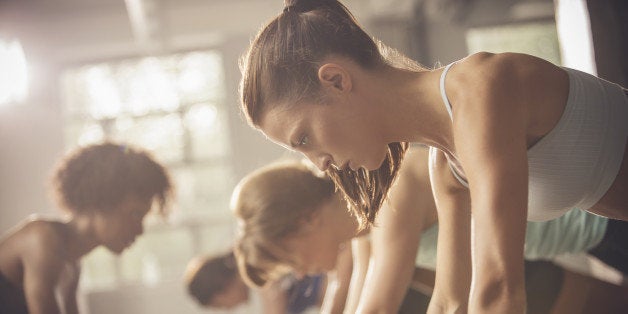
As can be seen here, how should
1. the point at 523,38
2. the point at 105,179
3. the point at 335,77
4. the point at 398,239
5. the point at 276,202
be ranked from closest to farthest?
the point at 335,77 < the point at 398,239 < the point at 276,202 < the point at 105,179 < the point at 523,38

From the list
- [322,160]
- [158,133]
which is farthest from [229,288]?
[158,133]

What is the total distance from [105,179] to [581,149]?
1.19 meters

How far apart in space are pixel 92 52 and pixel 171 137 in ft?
2.37

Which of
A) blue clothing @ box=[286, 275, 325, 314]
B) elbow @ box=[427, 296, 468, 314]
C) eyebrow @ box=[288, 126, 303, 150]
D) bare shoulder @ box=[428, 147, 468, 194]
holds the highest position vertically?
eyebrow @ box=[288, 126, 303, 150]

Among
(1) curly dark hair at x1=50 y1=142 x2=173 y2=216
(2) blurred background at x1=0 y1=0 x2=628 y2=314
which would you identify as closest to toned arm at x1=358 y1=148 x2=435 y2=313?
(1) curly dark hair at x1=50 y1=142 x2=173 y2=216

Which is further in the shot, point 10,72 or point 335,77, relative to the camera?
point 10,72

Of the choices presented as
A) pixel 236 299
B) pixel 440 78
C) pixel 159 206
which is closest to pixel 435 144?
pixel 440 78

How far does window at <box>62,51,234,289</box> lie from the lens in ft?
14.1

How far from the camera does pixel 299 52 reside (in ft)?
2.36

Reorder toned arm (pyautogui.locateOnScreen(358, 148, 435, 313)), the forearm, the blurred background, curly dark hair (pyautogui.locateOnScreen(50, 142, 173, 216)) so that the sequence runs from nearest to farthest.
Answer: the forearm < toned arm (pyautogui.locateOnScreen(358, 148, 435, 313)) < curly dark hair (pyautogui.locateOnScreen(50, 142, 173, 216)) < the blurred background

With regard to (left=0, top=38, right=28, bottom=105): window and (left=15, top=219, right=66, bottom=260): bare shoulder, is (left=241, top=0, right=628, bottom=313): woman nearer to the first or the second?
(left=15, top=219, right=66, bottom=260): bare shoulder

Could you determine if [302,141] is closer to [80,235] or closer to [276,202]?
[276,202]

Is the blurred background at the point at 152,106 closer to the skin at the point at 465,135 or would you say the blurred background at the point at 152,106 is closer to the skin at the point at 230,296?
the skin at the point at 230,296

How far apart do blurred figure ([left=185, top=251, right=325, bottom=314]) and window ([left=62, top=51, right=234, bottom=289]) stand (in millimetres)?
1898
